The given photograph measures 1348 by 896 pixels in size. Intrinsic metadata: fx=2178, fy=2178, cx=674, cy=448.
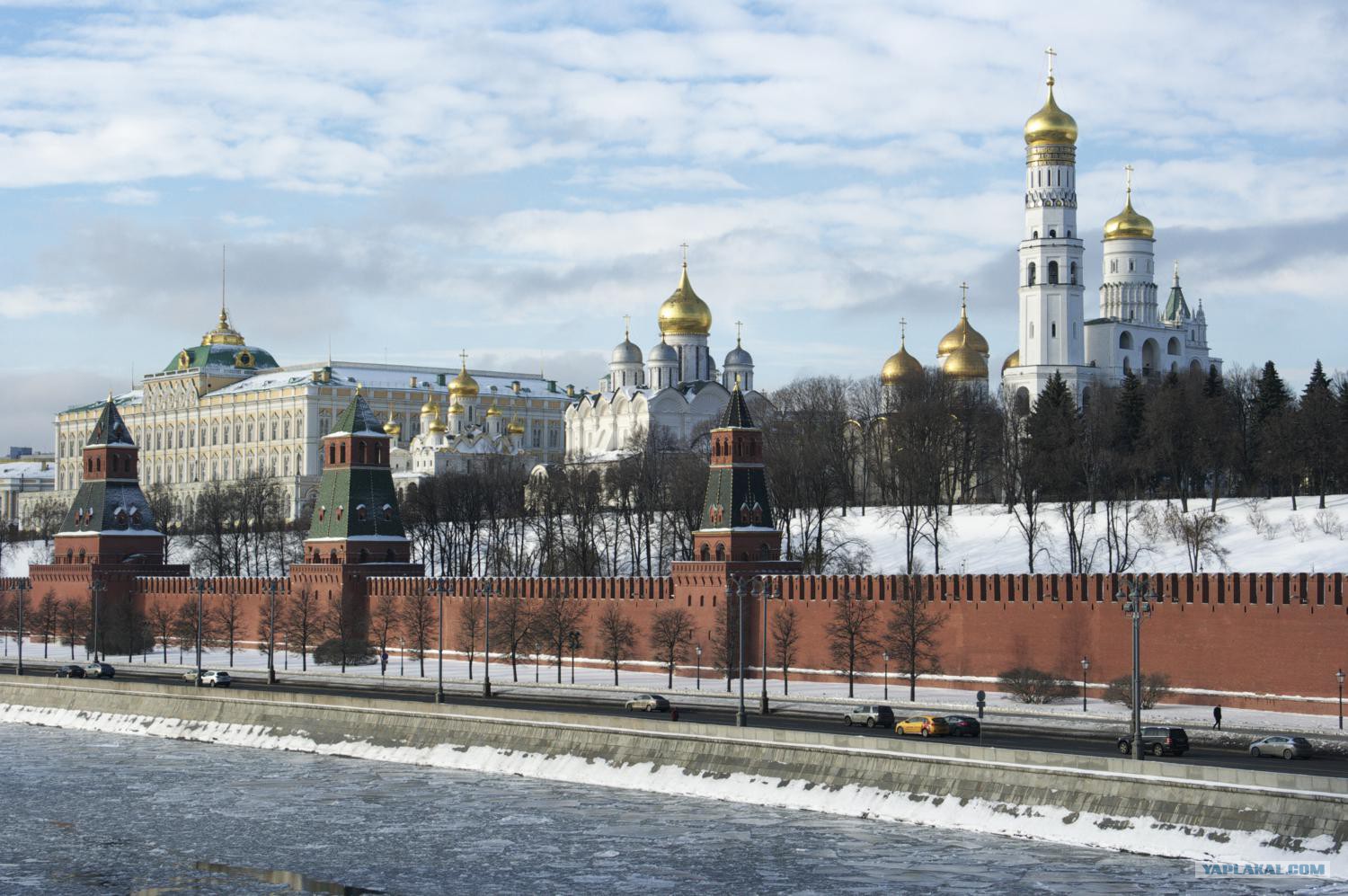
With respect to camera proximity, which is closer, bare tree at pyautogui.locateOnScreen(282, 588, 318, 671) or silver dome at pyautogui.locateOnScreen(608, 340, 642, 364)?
bare tree at pyautogui.locateOnScreen(282, 588, 318, 671)

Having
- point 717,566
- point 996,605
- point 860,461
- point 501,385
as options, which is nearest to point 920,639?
point 996,605

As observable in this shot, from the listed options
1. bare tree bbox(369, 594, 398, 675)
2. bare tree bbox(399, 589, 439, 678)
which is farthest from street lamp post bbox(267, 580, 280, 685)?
bare tree bbox(399, 589, 439, 678)

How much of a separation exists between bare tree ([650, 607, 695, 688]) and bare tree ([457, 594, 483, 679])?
583 centimetres

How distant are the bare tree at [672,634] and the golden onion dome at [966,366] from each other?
37.4 metres

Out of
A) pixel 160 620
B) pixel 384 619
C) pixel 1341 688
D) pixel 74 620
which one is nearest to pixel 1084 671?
pixel 1341 688

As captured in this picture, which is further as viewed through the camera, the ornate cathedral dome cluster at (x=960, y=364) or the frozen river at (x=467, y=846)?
the ornate cathedral dome cluster at (x=960, y=364)

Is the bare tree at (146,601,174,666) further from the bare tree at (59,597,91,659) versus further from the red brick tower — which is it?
the red brick tower

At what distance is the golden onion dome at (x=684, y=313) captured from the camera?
9606cm

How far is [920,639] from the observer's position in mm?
45125

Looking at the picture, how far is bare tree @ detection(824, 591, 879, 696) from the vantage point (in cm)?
4622

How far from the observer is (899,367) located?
285 feet

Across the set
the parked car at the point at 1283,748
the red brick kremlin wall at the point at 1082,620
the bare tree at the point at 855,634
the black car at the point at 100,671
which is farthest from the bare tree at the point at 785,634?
the parked car at the point at 1283,748

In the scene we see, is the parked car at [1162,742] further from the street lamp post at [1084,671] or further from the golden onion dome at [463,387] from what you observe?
the golden onion dome at [463,387]

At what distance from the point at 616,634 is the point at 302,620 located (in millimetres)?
11076
